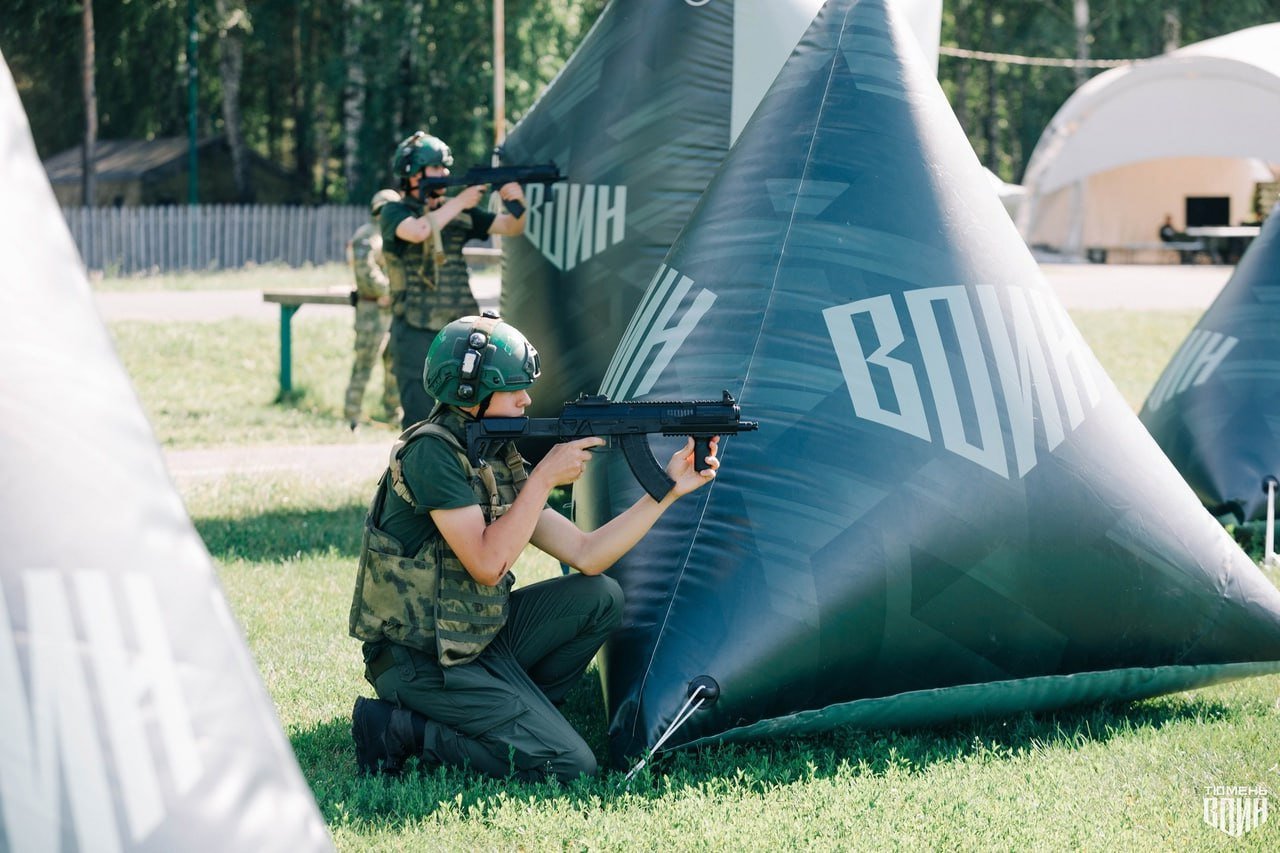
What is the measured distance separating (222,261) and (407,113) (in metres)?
5.39

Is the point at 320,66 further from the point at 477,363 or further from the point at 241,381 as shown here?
the point at 477,363

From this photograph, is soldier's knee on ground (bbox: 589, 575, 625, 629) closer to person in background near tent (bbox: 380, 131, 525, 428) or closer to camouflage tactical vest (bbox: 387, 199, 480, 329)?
person in background near tent (bbox: 380, 131, 525, 428)

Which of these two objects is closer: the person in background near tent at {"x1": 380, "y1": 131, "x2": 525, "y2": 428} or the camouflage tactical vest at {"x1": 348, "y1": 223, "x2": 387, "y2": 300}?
the person in background near tent at {"x1": 380, "y1": 131, "x2": 525, "y2": 428}

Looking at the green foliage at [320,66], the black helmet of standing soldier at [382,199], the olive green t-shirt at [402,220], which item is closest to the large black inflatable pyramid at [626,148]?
the olive green t-shirt at [402,220]

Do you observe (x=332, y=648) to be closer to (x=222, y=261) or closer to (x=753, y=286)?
(x=753, y=286)

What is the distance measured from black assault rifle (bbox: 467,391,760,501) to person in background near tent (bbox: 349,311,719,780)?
5 cm

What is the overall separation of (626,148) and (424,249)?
1.30 m

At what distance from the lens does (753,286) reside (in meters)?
4.52

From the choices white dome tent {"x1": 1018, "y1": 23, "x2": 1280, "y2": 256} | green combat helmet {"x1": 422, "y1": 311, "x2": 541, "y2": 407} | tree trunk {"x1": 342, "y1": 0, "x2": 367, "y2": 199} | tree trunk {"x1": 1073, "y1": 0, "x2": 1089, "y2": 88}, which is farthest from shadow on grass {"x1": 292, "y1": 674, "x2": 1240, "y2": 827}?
tree trunk {"x1": 1073, "y1": 0, "x2": 1089, "y2": 88}

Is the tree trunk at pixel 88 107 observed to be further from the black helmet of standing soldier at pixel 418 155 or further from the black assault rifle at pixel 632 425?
the black assault rifle at pixel 632 425

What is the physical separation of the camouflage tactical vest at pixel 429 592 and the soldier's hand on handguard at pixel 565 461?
0.77 feet

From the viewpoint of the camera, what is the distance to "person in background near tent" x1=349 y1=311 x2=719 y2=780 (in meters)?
3.73

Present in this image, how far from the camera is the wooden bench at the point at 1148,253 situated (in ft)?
92.0

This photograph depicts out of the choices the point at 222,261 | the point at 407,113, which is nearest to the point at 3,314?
the point at 222,261
